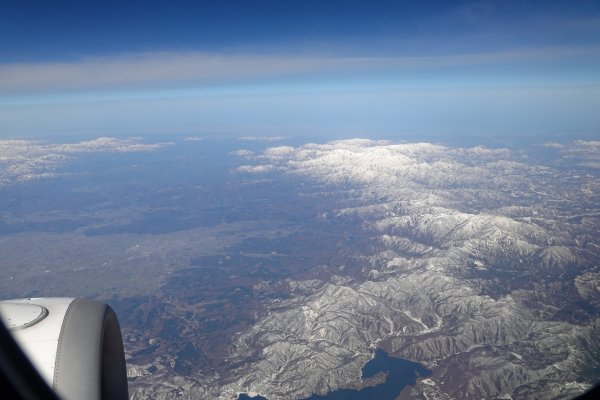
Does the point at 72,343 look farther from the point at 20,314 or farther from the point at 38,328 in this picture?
the point at 20,314

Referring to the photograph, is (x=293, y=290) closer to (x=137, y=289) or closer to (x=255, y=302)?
(x=255, y=302)

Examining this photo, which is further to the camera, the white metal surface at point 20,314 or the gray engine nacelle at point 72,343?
the white metal surface at point 20,314

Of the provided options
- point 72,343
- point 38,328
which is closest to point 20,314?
point 38,328

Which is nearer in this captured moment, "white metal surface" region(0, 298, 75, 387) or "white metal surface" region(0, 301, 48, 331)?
"white metal surface" region(0, 298, 75, 387)

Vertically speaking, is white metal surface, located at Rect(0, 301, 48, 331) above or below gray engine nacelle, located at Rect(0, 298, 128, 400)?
above

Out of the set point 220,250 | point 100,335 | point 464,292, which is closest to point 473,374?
point 464,292

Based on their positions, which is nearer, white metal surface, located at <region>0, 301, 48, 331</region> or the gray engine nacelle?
the gray engine nacelle
